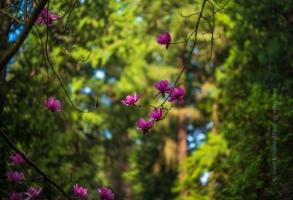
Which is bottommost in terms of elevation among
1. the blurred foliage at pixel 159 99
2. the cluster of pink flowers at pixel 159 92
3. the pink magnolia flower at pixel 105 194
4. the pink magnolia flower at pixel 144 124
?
the pink magnolia flower at pixel 105 194

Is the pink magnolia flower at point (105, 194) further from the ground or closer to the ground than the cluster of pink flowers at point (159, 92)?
closer to the ground

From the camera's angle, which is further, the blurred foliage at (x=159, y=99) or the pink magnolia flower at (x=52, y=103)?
the blurred foliage at (x=159, y=99)

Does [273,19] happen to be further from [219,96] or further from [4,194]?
[219,96]

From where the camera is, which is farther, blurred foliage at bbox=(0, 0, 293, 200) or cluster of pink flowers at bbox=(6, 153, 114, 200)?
blurred foliage at bbox=(0, 0, 293, 200)

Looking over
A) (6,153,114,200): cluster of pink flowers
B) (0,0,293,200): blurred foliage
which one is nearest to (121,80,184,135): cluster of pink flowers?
(0,0,293,200): blurred foliage

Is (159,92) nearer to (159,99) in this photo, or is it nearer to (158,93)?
(158,93)

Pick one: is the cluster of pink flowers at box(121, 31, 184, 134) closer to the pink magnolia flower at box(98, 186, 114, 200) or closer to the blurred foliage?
the blurred foliage

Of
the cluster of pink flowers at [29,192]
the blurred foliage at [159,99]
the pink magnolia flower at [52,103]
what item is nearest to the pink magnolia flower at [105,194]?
the cluster of pink flowers at [29,192]

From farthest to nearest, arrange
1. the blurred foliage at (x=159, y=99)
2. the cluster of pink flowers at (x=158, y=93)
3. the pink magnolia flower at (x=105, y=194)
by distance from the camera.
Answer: the blurred foliage at (x=159, y=99) < the pink magnolia flower at (x=105, y=194) < the cluster of pink flowers at (x=158, y=93)

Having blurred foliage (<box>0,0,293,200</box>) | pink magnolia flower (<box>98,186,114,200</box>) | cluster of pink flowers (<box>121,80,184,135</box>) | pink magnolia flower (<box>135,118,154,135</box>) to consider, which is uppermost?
blurred foliage (<box>0,0,293,200</box>)

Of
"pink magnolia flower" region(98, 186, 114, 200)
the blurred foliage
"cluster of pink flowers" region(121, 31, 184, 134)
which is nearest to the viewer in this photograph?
"cluster of pink flowers" region(121, 31, 184, 134)

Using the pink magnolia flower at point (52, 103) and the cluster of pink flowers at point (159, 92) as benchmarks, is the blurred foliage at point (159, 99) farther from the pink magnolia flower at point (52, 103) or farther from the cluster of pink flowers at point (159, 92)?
the cluster of pink flowers at point (159, 92)

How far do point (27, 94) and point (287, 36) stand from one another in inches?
171

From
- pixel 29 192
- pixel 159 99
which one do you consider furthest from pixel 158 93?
Result: pixel 159 99
